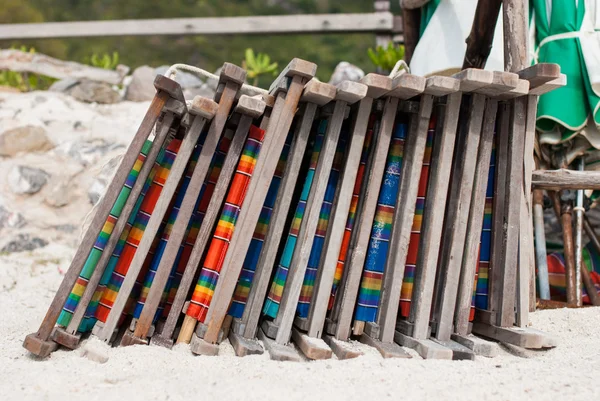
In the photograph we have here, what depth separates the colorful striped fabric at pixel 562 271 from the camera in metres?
3.68

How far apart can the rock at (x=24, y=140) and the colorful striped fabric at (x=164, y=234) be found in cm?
335

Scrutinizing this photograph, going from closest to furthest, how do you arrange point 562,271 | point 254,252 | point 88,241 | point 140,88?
point 88,241, point 254,252, point 562,271, point 140,88

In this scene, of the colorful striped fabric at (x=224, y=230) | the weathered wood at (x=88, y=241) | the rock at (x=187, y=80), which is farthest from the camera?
the rock at (x=187, y=80)

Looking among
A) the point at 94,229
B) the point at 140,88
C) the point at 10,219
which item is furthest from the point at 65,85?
the point at 94,229

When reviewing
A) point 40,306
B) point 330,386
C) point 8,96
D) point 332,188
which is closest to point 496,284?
point 332,188

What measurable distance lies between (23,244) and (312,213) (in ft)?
10.9

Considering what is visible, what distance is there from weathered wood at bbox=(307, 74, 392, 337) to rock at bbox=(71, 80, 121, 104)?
4462mm

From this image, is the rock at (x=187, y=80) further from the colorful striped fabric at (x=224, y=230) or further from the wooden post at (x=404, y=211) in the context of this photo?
the wooden post at (x=404, y=211)

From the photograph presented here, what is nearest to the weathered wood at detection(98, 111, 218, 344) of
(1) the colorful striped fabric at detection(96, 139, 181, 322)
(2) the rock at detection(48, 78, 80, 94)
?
(1) the colorful striped fabric at detection(96, 139, 181, 322)

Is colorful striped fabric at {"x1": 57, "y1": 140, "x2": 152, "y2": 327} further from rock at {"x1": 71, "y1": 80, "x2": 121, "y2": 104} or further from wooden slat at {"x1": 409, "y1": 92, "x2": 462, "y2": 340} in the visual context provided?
rock at {"x1": 71, "y1": 80, "x2": 121, "y2": 104}

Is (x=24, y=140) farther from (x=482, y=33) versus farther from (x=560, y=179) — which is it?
(x=560, y=179)

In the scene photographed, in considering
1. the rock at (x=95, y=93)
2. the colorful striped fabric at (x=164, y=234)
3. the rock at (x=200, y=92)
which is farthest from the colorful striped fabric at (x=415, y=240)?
the rock at (x=95, y=93)

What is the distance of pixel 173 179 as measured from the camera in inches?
90.2

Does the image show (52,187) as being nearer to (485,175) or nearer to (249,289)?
(249,289)
